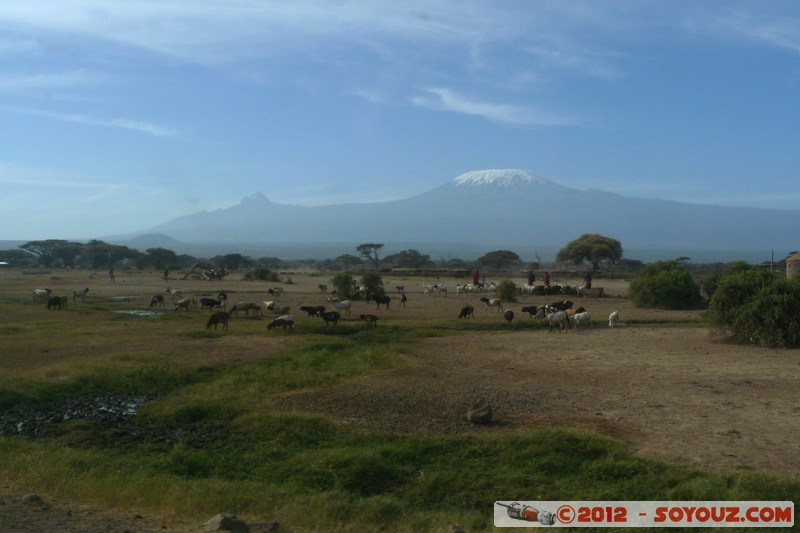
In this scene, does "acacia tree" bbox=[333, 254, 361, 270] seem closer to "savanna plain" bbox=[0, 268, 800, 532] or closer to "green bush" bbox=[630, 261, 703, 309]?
"green bush" bbox=[630, 261, 703, 309]

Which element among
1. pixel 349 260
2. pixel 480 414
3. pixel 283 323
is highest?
pixel 349 260

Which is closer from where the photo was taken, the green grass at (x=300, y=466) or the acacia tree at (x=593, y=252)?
the green grass at (x=300, y=466)

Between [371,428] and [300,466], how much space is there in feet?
6.22

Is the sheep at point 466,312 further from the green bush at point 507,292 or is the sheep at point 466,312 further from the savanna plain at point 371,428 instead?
the green bush at point 507,292

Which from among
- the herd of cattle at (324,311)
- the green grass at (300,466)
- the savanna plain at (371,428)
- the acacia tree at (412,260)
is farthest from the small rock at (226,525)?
the acacia tree at (412,260)

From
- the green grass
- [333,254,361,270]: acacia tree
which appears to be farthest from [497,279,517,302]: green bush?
[333,254,361,270]: acacia tree

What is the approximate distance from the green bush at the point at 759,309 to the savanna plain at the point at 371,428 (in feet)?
2.60

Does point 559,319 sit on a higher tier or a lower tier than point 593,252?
lower

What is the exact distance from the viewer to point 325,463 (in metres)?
9.92

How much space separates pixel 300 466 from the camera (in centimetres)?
1005

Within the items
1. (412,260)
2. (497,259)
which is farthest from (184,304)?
(412,260)

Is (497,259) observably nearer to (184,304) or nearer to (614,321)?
(184,304)

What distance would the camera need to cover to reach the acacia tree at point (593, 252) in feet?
225

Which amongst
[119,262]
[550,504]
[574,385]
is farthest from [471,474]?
[119,262]
